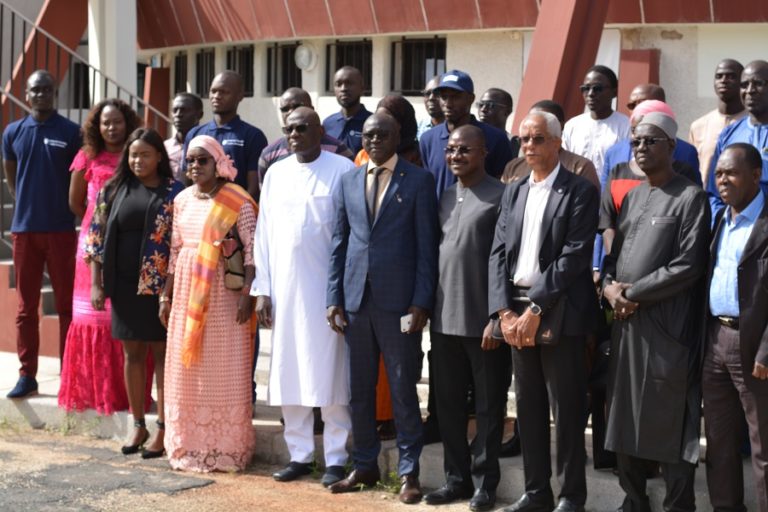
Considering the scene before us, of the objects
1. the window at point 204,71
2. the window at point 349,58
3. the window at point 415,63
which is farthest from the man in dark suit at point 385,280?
the window at point 204,71

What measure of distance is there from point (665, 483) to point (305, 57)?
32.1 ft

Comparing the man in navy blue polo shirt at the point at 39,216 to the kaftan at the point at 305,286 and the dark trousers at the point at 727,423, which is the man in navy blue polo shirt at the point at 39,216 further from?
the dark trousers at the point at 727,423

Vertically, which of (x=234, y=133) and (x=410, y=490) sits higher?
(x=234, y=133)

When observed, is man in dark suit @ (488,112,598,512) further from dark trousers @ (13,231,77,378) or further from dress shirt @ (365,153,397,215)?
dark trousers @ (13,231,77,378)

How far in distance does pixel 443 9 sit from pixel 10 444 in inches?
271

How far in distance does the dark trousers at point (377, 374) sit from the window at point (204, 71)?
10.6m

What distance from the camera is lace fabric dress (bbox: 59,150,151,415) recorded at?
8398 millimetres

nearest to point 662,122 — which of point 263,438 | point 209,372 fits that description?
point 209,372

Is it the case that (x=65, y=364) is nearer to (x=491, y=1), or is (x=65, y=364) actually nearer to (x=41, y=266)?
(x=41, y=266)

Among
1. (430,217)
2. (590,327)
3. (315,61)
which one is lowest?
(590,327)

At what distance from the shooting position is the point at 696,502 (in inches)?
254

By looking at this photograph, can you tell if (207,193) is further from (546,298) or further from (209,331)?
(546,298)

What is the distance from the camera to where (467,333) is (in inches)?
263

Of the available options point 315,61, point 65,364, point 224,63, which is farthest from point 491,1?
point 65,364
